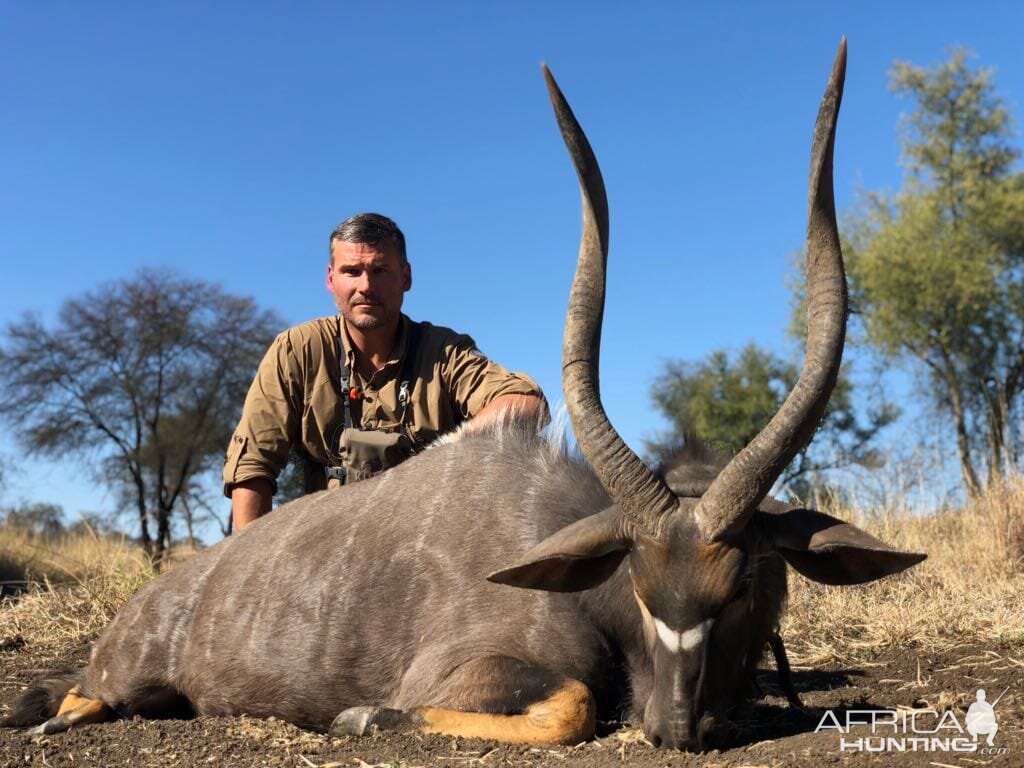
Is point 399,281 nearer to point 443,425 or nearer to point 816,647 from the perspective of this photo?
point 443,425

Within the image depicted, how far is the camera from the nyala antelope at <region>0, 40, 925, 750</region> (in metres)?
3.21

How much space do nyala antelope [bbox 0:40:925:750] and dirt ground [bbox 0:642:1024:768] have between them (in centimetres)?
11

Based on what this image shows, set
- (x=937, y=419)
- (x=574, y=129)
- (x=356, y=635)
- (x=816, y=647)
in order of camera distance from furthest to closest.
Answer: (x=937, y=419) → (x=816, y=647) → (x=356, y=635) → (x=574, y=129)

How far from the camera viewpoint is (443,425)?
Answer: 5641mm

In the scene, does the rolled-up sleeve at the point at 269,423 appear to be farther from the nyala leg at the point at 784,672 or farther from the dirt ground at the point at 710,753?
the nyala leg at the point at 784,672

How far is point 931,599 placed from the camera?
5.58 meters

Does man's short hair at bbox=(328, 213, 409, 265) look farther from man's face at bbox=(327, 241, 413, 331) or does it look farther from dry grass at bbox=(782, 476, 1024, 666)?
dry grass at bbox=(782, 476, 1024, 666)

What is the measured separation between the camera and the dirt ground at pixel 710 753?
3033 mm

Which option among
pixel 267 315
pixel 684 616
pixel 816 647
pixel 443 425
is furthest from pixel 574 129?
pixel 267 315

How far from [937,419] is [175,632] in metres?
22.4
